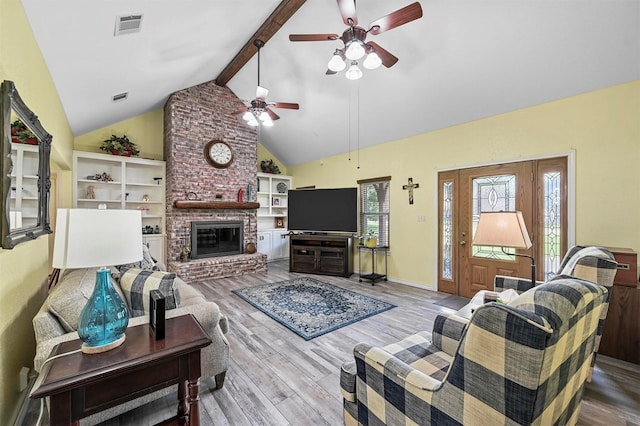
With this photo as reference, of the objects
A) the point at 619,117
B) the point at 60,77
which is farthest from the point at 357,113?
the point at 60,77

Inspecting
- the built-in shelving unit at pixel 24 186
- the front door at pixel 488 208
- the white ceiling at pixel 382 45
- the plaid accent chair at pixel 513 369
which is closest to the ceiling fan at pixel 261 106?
the white ceiling at pixel 382 45

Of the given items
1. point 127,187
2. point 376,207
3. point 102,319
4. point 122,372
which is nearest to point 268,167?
point 127,187

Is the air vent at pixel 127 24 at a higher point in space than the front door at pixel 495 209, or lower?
higher

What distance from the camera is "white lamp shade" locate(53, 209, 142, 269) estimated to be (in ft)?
4.14

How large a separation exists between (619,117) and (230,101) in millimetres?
6215

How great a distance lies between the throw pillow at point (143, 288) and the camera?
182cm

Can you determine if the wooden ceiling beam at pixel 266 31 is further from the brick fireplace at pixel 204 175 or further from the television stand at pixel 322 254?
the television stand at pixel 322 254

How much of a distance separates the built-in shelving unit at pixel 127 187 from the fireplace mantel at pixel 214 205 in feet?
2.82

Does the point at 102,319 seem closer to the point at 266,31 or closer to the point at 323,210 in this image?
the point at 266,31

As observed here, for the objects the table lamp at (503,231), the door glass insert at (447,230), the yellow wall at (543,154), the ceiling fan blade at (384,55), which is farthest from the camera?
the door glass insert at (447,230)

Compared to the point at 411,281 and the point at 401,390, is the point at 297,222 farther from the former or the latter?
the point at 401,390

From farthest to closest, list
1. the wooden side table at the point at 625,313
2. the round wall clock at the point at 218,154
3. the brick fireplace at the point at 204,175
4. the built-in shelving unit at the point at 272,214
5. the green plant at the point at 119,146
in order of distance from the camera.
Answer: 1. the built-in shelving unit at the point at 272,214
2. the round wall clock at the point at 218,154
3. the brick fireplace at the point at 204,175
4. the green plant at the point at 119,146
5. the wooden side table at the point at 625,313

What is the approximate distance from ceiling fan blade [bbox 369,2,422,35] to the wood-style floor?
9.80 feet

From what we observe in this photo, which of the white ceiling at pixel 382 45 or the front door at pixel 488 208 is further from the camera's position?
the front door at pixel 488 208
